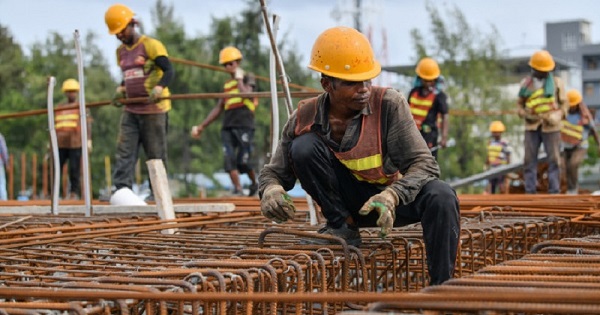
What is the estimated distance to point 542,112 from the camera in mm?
11469

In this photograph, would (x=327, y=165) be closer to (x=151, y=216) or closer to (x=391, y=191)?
(x=391, y=191)

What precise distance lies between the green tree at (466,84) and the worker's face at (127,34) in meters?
25.0

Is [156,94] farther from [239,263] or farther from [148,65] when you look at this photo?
[239,263]

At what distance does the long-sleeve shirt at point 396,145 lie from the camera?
4.55 metres

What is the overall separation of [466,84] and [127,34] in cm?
2664

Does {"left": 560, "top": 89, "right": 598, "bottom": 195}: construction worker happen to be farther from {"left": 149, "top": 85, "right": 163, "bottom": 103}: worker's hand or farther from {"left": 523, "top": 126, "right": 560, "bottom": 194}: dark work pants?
{"left": 149, "top": 85, "right": 163, "bottom": 103}: worker's hand

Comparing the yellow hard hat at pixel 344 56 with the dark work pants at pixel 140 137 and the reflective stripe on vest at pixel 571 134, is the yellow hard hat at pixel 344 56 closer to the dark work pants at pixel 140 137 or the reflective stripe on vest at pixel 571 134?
the dark work pants at pixel 140 137

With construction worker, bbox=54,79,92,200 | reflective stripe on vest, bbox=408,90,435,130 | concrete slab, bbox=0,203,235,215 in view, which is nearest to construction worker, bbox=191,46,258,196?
reflective stripe on vest, bbox=408,90,435,130

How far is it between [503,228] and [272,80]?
70.6 inches

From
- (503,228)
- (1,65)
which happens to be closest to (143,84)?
(503,228)

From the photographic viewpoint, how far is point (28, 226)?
6.38 m

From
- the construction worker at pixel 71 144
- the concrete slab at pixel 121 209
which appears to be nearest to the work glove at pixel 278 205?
the concrete slab at pixel 121 209

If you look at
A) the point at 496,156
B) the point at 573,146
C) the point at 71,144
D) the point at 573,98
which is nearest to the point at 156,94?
the point at 71,144

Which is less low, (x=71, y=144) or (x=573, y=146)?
(x=71, y=144)
